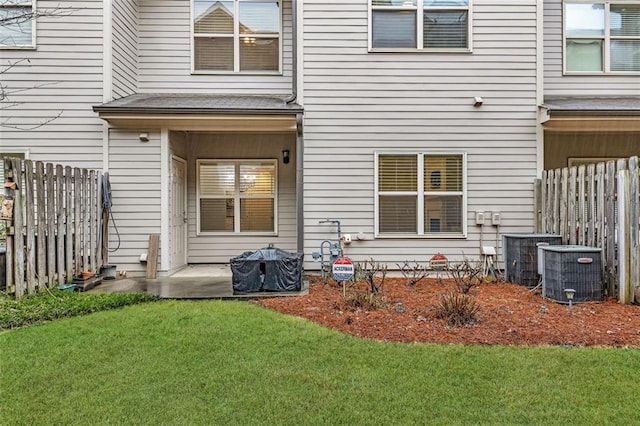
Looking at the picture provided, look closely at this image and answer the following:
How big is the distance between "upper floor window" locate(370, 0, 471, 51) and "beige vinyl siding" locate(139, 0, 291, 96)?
198 cm

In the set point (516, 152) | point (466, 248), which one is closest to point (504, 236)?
point (466, 248)

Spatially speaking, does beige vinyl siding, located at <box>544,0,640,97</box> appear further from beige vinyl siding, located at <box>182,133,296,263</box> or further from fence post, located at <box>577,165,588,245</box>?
beige vinyl siding, located at <box>182,133,296,263</box>

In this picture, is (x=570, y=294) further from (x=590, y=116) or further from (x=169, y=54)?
(x=169, y=54)

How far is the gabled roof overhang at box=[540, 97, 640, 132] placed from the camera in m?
7.11

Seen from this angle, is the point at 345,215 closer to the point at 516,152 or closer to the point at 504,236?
the point at 504,236

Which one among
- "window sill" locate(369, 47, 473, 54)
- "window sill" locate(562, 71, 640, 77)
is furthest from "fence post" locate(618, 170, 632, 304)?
"window sill" locate(562, 71, 640, 77)

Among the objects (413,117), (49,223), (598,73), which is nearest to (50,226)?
(49,223)

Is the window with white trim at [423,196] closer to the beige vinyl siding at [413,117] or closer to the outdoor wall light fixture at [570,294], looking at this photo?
the beige vinyl siding at [413,117]

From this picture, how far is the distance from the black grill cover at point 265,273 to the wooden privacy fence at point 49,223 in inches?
101

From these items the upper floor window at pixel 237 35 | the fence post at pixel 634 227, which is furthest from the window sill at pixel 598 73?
the upper floor window at pixel 237 35

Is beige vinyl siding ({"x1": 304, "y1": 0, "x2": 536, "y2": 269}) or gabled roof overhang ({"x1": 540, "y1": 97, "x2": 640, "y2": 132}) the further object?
beige vinyl siding ({"x1": 304, "y1": 0, "x2": 536, "y2": 269})

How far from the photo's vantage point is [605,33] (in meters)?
8.44

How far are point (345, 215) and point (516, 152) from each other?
10.8ft

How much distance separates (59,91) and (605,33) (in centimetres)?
1042
